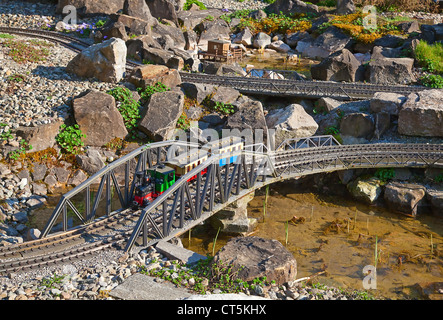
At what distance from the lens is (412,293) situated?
18500mm

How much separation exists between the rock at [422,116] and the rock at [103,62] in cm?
1854

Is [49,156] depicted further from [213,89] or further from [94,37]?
[94,37]

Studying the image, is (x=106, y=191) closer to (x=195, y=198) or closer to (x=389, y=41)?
(x=195, y=198)

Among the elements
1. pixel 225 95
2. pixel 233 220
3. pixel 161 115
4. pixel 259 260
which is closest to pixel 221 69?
pixel 225 95

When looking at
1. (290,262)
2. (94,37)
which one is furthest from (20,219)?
(94,37)

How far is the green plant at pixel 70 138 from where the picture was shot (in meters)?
27.3

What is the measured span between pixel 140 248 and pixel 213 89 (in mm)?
18355

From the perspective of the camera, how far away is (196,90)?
108ft

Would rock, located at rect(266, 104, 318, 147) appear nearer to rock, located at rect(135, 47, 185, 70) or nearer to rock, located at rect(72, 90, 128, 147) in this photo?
rock, located at rect(72, 90, 128, 147)

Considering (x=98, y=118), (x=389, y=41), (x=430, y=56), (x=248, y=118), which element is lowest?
(x=98, y=118)

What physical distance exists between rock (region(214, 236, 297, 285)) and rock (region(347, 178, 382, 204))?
34.6 feet

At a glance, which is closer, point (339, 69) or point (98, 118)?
point (98, 118)

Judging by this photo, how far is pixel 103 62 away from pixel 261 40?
24.1 metres
